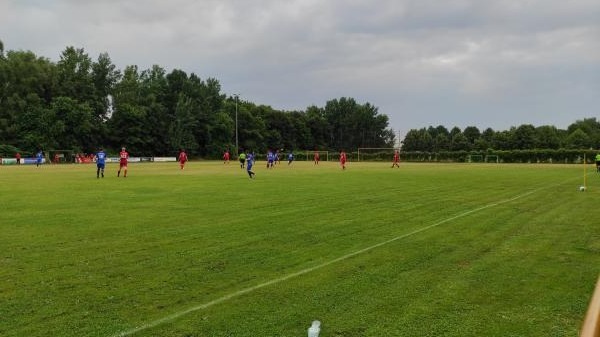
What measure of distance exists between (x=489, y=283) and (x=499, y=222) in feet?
19.2

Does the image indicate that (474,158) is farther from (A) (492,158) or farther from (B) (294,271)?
(B) (294,271)

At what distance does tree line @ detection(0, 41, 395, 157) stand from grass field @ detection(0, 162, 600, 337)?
8109 centimetres

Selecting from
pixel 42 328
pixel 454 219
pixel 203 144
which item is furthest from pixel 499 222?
pixel 203 144

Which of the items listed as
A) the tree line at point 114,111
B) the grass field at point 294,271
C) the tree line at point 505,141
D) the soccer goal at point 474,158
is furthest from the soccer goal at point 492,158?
the grass field at point 294,271

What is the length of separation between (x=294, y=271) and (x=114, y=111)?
100748 millimetres

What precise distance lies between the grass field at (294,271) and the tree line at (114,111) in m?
81.1

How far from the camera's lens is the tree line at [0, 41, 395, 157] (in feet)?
281

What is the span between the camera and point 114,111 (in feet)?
327

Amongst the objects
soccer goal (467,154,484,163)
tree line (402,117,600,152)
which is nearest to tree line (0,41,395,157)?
tree line (402,117,600,152)

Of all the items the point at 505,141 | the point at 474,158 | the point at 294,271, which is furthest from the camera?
the point at 505,141

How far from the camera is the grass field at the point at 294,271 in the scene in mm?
5391

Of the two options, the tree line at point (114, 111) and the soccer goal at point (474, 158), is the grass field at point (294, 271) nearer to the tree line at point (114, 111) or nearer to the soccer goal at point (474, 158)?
the soccer goal at point (474, 158)

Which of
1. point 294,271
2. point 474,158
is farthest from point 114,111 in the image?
point 294,271

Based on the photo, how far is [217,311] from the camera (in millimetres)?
5695
